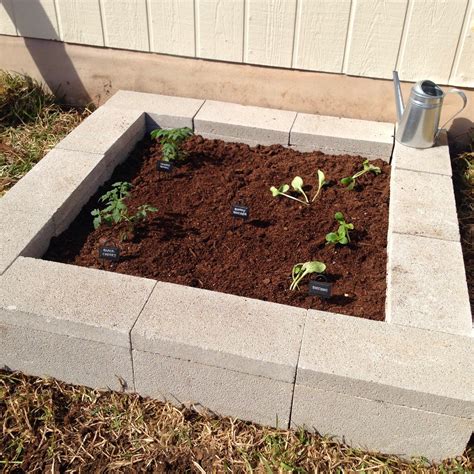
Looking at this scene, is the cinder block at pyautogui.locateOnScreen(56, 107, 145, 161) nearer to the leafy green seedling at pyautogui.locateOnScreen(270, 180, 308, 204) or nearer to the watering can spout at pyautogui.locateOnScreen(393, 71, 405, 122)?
the leafy green seedling at pyautogui.locateOnScreen(270, 180, 308, 204)

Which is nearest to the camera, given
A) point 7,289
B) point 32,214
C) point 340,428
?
point 340,428

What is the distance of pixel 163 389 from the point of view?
2295mm

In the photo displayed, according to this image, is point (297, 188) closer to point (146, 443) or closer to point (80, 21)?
point (146, 443)

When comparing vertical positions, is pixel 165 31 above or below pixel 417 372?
above

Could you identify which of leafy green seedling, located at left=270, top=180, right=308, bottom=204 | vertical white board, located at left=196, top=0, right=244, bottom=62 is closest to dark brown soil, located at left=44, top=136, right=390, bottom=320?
leafy green seedling, located at left=270, top=180, right=308, bottom=204

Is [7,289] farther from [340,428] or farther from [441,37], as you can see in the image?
[441,37]

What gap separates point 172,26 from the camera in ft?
12.4

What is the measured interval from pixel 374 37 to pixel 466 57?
22.1 inches

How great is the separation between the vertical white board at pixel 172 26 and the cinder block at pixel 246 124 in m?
0.44

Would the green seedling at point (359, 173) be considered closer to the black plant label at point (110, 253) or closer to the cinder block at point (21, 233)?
the black plant label at point (110, 253)

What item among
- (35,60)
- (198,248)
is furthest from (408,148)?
(35,60)

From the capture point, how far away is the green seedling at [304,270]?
2.53 meters

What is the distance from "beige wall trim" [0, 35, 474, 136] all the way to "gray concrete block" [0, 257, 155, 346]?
195cm

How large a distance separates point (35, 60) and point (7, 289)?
2418 millimetres
